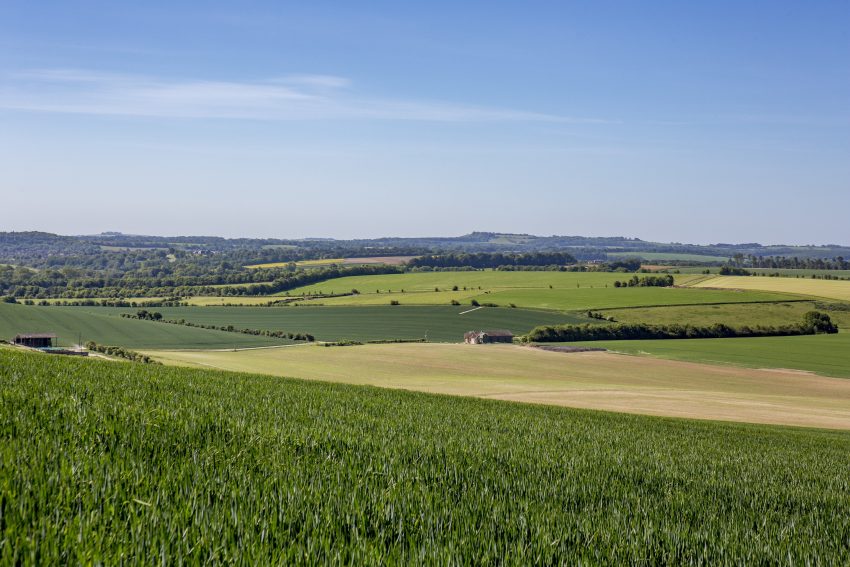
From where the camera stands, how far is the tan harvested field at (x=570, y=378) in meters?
50.2

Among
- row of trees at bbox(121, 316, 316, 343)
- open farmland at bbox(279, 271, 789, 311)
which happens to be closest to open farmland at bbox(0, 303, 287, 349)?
row of trees at bbox(121, 316, 316, 343)

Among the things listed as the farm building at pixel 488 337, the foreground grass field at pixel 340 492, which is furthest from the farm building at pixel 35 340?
the foreground grass field at pixel 340 492

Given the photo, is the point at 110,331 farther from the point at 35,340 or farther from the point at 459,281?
the point at 459,281

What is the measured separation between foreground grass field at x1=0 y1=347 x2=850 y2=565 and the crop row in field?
79.2 m

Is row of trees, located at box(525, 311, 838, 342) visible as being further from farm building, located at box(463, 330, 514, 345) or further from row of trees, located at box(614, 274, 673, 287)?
row of trees, located at box(614, 274, 673, 287)

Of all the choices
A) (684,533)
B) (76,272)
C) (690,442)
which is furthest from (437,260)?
(684,533)

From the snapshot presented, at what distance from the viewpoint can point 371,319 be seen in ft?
353

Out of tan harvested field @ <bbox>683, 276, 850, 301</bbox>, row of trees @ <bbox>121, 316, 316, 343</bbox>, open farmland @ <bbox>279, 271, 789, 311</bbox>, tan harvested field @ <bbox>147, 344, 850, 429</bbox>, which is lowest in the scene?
tan harvested field @ <bbox>147, 344, 850, 429</bbox>

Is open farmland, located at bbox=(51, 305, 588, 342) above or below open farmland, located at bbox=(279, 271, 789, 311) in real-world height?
below

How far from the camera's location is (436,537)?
24.2ft

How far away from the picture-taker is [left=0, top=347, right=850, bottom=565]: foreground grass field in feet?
20.6

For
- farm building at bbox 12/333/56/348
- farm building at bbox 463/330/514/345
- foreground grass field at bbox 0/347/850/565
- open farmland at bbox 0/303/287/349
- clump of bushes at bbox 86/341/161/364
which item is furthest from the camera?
farm building at bbox 463/330/514/345

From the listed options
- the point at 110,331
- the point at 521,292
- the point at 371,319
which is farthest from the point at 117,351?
the point at 521,292

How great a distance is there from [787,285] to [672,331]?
42769 mm
